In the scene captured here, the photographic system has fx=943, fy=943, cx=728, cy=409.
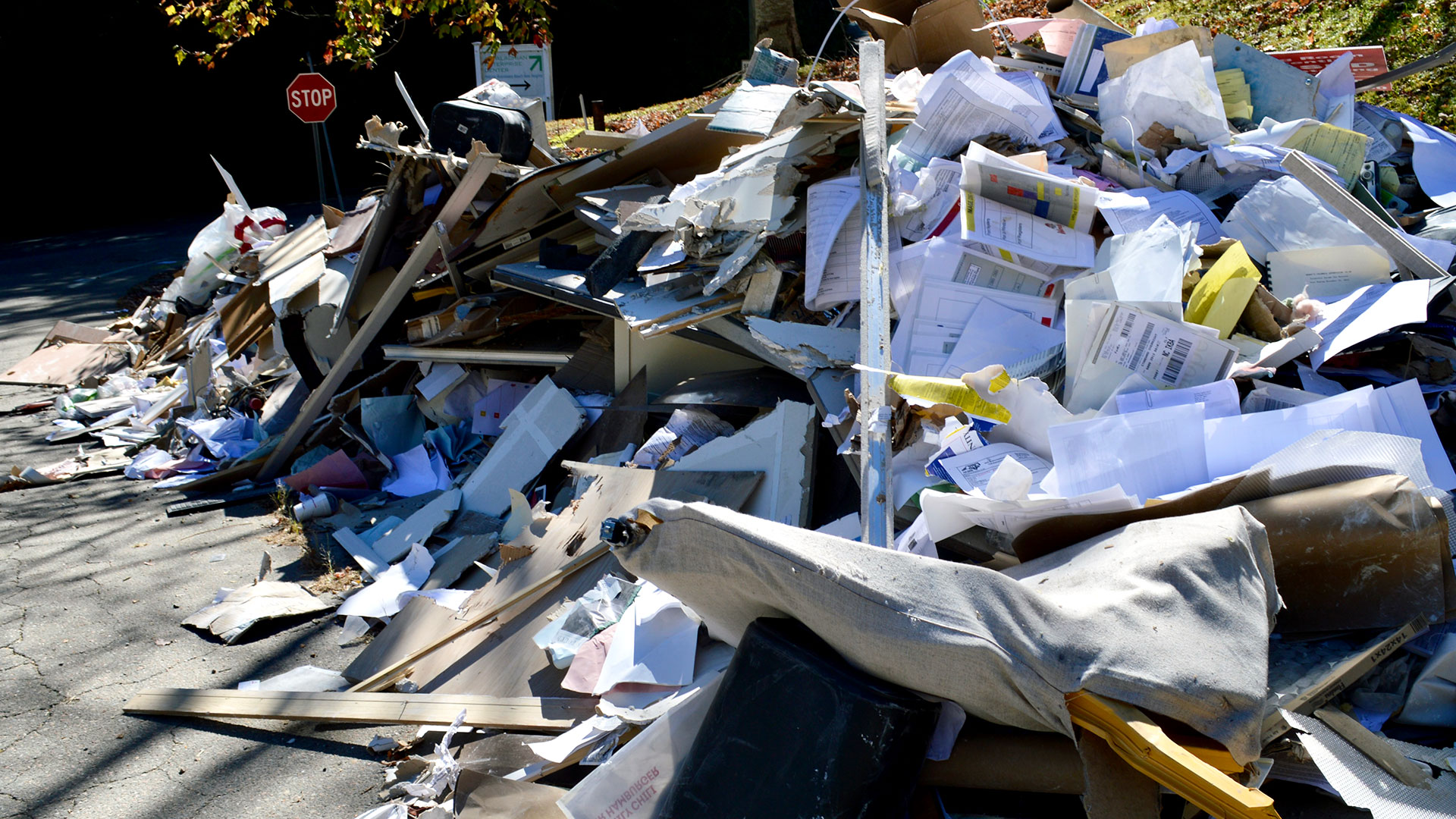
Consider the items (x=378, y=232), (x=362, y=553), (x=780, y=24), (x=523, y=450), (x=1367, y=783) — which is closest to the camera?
(x=1367, y=783)

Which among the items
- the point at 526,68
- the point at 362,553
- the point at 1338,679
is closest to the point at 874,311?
the point at 1338,679

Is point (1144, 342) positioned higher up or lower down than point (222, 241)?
higher up

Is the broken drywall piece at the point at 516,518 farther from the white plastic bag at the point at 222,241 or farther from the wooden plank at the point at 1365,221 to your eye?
the white plastic bag at the point at 222,241

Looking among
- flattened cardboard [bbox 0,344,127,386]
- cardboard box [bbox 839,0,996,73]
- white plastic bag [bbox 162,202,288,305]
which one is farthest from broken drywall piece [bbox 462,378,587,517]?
flattened cardboard [bbox 0,344,127,386]

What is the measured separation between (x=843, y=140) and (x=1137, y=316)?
170 cm

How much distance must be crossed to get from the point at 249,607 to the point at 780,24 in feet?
29.9

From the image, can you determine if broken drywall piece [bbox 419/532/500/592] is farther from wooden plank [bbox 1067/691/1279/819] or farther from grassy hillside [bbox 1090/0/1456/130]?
grassy hillside [bbox 1090/0/1456/130]

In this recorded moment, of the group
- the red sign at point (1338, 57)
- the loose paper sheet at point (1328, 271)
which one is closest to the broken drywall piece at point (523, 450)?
the loose paper sheet at point (1328, 271)

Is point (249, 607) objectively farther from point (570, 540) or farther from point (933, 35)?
point (933, 35)

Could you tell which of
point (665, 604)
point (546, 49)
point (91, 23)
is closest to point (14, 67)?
point (91, 23)

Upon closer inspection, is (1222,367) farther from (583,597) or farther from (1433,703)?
(583,597)

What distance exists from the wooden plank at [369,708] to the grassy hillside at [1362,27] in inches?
230

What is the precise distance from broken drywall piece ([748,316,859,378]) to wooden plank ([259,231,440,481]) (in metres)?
2.24

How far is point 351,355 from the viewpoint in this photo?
201 inches
